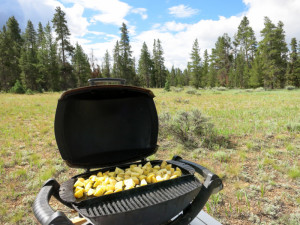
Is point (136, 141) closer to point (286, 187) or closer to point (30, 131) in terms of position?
point (286, 187)

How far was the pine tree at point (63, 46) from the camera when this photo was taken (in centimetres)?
3141

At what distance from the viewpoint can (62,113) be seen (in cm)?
166

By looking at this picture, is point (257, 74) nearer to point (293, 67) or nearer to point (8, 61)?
point (293, 67)

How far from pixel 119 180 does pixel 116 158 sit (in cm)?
37

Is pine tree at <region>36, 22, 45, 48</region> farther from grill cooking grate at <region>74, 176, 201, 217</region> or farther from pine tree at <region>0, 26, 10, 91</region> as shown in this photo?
grill cooking grate at <region>74, 176, 201, 217</region>

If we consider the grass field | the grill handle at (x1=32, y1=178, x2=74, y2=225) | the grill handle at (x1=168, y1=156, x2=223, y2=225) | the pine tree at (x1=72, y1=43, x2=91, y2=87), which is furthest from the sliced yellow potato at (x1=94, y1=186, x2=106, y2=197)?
the pine tree at (x1=72, y1=43, x2=91, y2=87)

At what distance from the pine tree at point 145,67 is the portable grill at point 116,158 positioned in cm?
4624

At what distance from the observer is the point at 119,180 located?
1662 mm

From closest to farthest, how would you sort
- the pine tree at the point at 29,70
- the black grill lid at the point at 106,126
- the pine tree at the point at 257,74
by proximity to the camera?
the black grill lid at the point at 106,126, the pine tree at the point at 29,70, the pine tree at the point at 257,74

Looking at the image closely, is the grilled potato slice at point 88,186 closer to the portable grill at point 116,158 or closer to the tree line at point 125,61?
the portable grill at point 116,158

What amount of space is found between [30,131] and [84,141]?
20.5 ft

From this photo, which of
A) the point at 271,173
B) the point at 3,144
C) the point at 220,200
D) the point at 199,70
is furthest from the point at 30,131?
the point at 199,70

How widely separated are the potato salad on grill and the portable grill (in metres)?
0.06

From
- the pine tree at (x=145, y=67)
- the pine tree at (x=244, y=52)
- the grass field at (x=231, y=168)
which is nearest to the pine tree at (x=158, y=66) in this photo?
the pine tree at (x=145, y=67)
